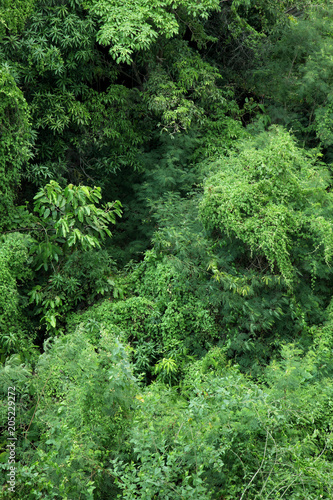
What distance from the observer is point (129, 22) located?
523 centimetres

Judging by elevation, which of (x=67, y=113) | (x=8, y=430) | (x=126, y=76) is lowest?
(x=8, y=430)

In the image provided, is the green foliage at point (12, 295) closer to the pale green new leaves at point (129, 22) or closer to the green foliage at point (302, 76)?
the pale green new leaves at point (129, 22)

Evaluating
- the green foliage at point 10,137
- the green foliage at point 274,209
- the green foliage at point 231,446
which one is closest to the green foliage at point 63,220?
the green foliage at point 10,137

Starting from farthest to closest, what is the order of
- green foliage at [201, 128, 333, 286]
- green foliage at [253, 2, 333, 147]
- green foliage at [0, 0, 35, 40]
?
green foliage at [253, 2, 333, 147], green foliage at [0, 0, 35, 40], green foliage at [201, 128, 333, 286]

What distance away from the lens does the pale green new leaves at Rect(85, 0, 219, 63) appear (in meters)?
5.16

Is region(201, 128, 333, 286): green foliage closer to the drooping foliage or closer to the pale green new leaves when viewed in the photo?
the drooping foliage

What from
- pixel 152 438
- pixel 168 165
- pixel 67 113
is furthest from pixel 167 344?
pixel 67 113

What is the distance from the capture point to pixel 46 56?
203 inches

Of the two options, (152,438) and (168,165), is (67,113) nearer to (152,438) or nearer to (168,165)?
(168,165)

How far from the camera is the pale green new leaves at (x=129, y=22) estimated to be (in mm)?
5164

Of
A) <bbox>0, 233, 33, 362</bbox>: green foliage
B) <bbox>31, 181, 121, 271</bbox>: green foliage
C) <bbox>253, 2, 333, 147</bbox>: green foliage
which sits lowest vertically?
<bbox>0, 233, 33, 362</bbox>: green foliage

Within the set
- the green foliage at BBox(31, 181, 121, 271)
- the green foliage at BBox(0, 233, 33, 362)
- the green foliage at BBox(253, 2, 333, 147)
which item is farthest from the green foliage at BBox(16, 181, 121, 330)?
the green foliage at BBox(253, 2, 333, 147)

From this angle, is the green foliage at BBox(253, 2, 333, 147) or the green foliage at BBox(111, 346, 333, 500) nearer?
the green foliage at BBox(111, 346, 333, 500)

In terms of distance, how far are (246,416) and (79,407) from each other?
114 cm
